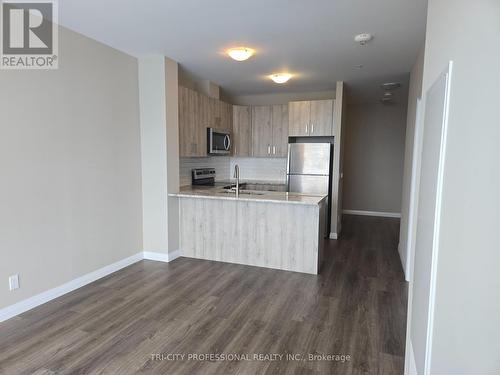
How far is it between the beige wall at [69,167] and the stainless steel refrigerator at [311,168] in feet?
8.69

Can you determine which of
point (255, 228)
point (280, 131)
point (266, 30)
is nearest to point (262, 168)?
point (280, 131)

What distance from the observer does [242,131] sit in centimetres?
594

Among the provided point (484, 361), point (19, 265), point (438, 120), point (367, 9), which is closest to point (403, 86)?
point (367, 9)

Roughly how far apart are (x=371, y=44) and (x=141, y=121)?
2977 millimetres

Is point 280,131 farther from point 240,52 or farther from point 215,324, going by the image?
point 215,324

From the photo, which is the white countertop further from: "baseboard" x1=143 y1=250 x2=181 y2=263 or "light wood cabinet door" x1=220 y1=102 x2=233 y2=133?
"light wood cabinet door" x1=220 y1=102 x2=233 y2=133

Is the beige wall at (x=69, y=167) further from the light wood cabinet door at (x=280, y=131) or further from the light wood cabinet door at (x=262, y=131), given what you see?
the light wood cabinet door at (x=280, y=131)

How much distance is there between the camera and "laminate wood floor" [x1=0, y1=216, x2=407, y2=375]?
214 cm

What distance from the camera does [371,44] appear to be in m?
3.29

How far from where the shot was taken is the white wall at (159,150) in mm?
3957

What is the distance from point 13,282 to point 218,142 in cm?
347

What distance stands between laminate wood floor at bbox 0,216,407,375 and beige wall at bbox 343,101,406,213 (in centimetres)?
380

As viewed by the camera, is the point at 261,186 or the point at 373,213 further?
the point at 373,213

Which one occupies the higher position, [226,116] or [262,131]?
[226,116]
